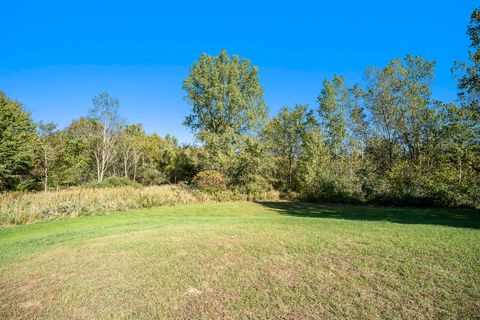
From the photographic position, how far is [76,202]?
14422 mm

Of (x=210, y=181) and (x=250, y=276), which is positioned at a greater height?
(x=210, y=181)

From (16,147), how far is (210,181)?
17174 millimetres

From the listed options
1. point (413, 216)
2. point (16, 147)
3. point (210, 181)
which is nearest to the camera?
point (413, 216)

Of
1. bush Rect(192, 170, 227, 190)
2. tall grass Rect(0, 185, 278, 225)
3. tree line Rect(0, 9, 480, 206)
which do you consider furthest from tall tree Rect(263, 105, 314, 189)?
tall grass Rect(0, 185, 278, 225)

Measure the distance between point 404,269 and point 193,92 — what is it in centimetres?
2812

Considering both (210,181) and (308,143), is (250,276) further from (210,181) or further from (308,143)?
(308,143)

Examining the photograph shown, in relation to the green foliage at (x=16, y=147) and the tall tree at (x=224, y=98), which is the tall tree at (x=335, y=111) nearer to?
the tall tree at (x=224, y=98)

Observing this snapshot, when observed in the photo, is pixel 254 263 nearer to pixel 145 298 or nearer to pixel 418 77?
pixel 145 298

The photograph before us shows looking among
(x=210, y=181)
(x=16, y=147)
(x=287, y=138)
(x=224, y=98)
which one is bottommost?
(x=210, y=181)

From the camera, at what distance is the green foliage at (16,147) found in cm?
2088

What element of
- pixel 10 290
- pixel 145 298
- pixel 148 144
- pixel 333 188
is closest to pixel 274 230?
pixel 145 298

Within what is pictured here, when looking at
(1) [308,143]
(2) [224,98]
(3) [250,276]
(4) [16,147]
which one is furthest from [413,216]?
(4) [16,147]

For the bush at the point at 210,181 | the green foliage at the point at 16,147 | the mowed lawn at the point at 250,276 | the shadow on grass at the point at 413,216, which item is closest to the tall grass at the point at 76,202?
the bush at the point at 210,181

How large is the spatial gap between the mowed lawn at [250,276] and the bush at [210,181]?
1476 centimetres
